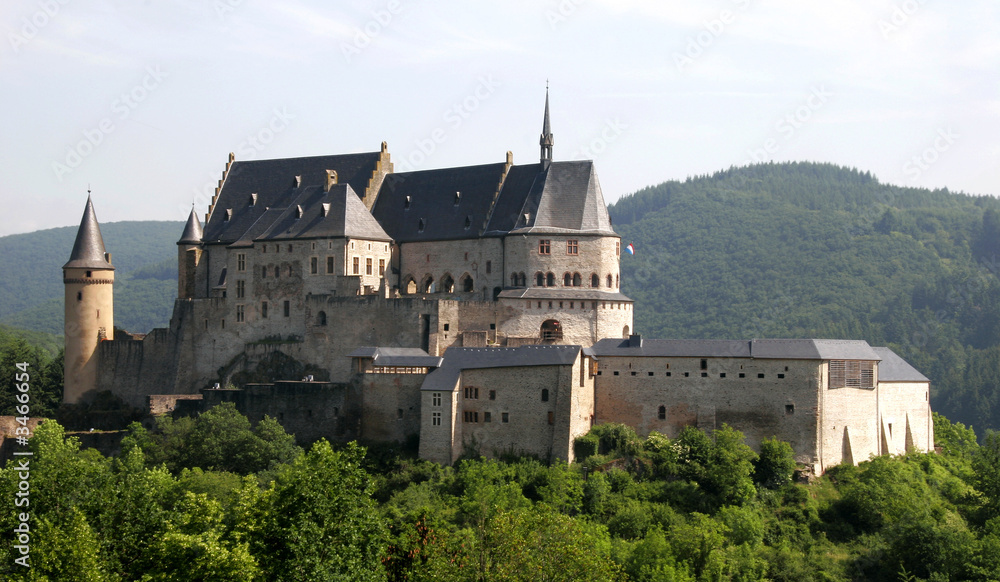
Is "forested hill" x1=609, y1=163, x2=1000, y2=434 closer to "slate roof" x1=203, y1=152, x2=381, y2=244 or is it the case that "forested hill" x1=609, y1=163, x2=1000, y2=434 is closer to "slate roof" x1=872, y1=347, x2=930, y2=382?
"slate roof" x1=203, y1=152, x2=381, y2=244

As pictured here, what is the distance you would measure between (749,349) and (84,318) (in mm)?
39731

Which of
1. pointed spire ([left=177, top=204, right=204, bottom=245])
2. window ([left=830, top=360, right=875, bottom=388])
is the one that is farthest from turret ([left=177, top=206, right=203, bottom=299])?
window ([left=830, top=360, right=875, bottom=388])

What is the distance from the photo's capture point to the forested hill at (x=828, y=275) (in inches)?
5290

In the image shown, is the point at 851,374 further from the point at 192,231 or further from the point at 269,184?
the point at 192,231

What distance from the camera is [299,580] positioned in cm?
3503

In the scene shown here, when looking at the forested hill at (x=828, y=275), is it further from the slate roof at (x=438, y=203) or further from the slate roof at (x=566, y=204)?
the slate roof at (x=566, y=204)

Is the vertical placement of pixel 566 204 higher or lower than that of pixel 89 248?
higher

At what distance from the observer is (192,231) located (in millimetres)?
76062

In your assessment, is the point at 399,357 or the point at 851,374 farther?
the point at 399,357

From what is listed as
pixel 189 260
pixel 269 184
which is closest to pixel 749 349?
pixel 269 184

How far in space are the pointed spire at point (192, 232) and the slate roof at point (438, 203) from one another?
38.6ft

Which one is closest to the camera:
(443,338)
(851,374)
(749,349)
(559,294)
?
(749,349)

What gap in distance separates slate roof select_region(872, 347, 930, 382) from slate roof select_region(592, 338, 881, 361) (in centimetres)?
197

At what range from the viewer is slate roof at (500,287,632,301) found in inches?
2547
